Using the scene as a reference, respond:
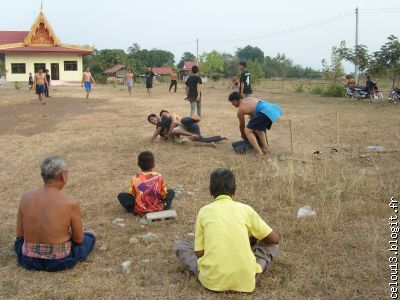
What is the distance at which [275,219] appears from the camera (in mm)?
4566

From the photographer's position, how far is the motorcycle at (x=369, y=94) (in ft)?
63.6

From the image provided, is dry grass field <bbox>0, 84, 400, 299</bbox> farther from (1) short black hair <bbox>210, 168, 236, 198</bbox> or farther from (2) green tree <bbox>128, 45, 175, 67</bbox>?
(2) green tree <bbox>128, 45, 175, 67</bbox>

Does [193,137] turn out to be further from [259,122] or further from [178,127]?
[259,122]

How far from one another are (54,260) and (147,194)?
4.64 ft

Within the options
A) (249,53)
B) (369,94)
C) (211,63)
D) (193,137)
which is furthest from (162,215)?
(249,53)

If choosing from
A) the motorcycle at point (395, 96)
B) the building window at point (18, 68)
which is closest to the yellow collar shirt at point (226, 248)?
the motorcycle at point (395, 96)

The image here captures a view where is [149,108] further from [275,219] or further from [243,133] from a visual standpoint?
[275,219]

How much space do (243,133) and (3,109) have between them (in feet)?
38.6

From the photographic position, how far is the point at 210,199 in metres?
5.34

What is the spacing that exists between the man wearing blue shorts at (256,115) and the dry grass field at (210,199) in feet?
1.31

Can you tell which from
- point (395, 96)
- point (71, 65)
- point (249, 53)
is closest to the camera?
point (395, 96)

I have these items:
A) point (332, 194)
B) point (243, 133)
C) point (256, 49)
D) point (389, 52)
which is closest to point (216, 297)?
point (332, 194)

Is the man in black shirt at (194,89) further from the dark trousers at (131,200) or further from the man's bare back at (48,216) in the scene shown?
the man's bare back at (48,216)

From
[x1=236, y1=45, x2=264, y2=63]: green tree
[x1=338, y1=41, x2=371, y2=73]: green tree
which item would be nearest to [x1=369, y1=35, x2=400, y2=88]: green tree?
[x1=338, y1=41, x2=371, y2=73]: green tree
